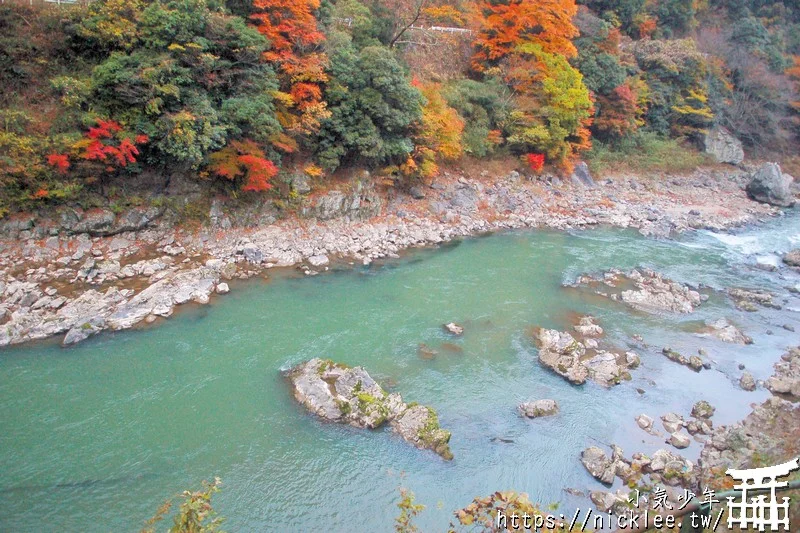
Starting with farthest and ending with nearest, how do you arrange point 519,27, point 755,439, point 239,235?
point 519,27 < point 239,235 < point 755,439

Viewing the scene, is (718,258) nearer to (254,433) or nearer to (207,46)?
(254,433)

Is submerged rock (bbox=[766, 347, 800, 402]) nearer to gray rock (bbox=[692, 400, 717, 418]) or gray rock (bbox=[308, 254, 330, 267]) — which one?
gray rock (bbox=[692, 400, 717, 418])

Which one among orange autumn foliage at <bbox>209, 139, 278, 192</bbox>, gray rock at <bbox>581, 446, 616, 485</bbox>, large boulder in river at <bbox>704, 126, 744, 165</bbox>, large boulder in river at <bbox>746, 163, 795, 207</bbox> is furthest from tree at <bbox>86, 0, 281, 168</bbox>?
large boulder in river at <bbox>704, 126, 744, 165</bbox>

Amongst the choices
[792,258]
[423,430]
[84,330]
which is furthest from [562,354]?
[792,258]

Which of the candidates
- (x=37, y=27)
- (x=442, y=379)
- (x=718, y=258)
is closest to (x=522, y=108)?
(x=718, y=258)

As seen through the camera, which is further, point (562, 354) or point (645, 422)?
point (562, 354)

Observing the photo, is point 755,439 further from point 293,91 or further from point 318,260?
point 293,91
